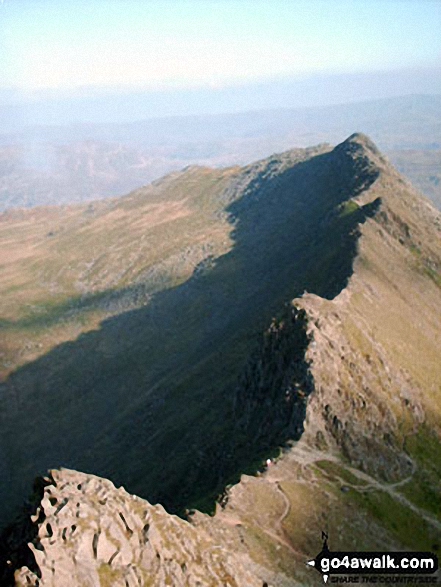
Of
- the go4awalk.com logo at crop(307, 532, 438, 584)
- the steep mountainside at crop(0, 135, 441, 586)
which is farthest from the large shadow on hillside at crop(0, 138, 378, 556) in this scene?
the go4awalk.com logo at crop(307, 532, 438, 584)

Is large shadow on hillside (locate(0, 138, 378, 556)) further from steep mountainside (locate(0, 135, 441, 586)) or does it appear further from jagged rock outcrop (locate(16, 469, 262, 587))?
jagged rock outcrop (locate(16, 469, 262, 587))

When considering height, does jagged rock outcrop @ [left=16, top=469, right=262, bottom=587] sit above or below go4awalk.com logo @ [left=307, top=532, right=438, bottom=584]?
above

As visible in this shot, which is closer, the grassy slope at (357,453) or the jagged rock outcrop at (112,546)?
the jagged rock outcrop at (112,546)

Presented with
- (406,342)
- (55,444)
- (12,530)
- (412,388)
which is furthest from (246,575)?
(55,444)

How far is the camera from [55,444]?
165 meters

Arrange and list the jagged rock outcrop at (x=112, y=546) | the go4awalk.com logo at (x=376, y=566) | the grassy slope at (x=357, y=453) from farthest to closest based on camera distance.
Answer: the grassy slope at (x=357, y=453)
the go4awalk.com logo at (x=376, y=566)
the jagged rock outcrop at (x=112, y=546)

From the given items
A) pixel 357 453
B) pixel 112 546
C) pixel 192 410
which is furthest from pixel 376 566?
pixel 192 410

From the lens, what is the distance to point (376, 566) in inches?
2603

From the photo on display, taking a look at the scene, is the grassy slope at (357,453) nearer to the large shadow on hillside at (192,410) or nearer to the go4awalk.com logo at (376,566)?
the go4awalk.com logo at (376,566)

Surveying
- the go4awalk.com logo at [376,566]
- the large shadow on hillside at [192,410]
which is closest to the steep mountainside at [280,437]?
the large shadow on hillside at [192,410]

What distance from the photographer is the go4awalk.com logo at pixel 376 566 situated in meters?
61.9

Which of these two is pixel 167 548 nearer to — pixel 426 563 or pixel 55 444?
pixel 426 563

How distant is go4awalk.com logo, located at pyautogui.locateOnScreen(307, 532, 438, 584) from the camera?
61.9 meters

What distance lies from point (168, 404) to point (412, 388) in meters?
63.3
